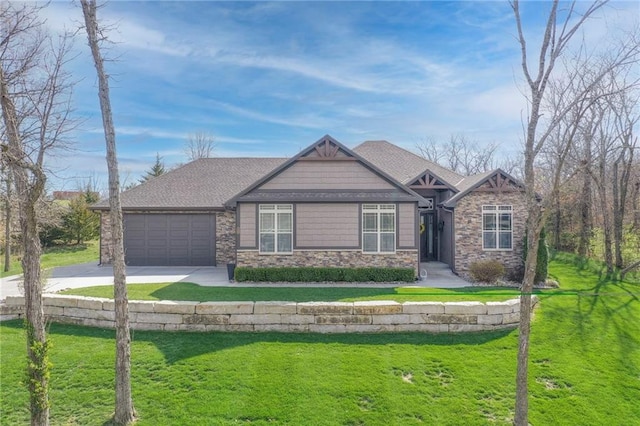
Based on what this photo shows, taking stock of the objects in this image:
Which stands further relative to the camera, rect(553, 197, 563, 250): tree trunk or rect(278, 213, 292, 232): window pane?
rect(553, 197, 563, 250): tree trunk

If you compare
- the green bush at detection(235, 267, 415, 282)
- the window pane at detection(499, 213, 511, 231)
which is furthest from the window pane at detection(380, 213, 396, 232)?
the window pane at detection(499, 213, 511, 231)

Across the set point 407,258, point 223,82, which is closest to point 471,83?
point 407,258

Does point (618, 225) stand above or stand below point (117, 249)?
above

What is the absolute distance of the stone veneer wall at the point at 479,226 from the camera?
1415 centimetres

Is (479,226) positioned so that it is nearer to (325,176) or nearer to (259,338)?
(325,176)

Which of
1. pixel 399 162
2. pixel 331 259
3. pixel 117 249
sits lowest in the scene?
pixel 331 259

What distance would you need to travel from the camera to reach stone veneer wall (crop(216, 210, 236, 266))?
16.1 m

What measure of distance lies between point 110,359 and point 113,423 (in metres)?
1.74

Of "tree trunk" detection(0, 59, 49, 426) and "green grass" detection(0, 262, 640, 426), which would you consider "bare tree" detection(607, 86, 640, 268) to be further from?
"tree trunk" detection(0, 59, 49, 426)

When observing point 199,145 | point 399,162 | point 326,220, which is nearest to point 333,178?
point 326,220

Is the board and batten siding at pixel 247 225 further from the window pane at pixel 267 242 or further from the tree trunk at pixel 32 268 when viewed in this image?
the tree trunk at pixel 32 268

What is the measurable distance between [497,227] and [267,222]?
880cm

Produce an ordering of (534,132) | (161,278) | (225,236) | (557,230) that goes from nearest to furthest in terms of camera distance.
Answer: (534,132) < (161,278) < (225,236) < (557,230)

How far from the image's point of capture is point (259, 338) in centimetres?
704
